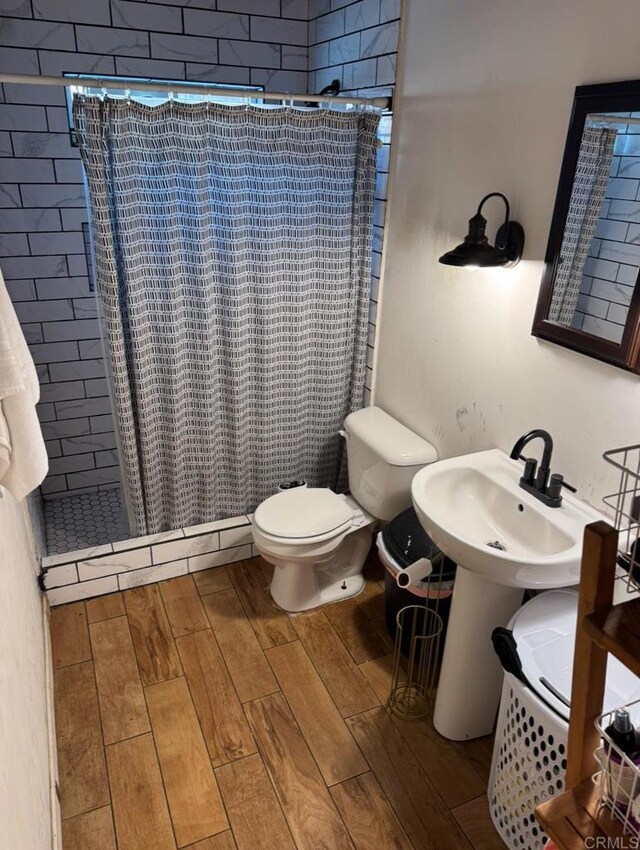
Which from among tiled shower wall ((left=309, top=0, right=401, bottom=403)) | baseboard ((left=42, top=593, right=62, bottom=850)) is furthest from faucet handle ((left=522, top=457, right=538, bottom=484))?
baseboard ((left=42, top=593, right=62, bottom=850))

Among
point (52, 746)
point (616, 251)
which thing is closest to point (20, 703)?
point (52, 746)

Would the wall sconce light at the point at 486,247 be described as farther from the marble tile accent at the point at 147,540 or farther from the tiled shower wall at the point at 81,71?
the marble tile accent at the point at 147,540

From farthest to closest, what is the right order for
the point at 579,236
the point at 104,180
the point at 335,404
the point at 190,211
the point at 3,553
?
the point at 335,404
the point at 190,211
the point at 104,180
the point at 579,236
the point at 3,553

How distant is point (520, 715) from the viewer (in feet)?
4.97

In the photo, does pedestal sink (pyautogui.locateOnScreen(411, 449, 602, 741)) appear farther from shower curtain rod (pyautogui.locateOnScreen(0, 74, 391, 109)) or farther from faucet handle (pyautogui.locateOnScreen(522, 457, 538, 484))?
shower curtain rod (pyautogui.locateOnScreen(0, 74, 391, 109))

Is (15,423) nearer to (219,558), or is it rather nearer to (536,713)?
(536,713)

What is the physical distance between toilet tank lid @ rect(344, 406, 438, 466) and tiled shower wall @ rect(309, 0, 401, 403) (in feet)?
0.79

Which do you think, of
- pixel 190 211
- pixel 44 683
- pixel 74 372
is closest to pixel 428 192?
pixel 190 211

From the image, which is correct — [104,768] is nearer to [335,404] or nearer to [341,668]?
[341,668]

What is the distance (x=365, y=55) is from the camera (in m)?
2.40

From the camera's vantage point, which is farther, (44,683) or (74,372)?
(74,372)

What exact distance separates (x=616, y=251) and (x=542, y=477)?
630mm

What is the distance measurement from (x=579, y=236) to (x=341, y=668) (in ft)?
5.27

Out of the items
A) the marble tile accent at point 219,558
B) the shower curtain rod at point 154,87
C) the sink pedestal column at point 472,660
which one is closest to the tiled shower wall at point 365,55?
the shower curtain rod at point 154,87
